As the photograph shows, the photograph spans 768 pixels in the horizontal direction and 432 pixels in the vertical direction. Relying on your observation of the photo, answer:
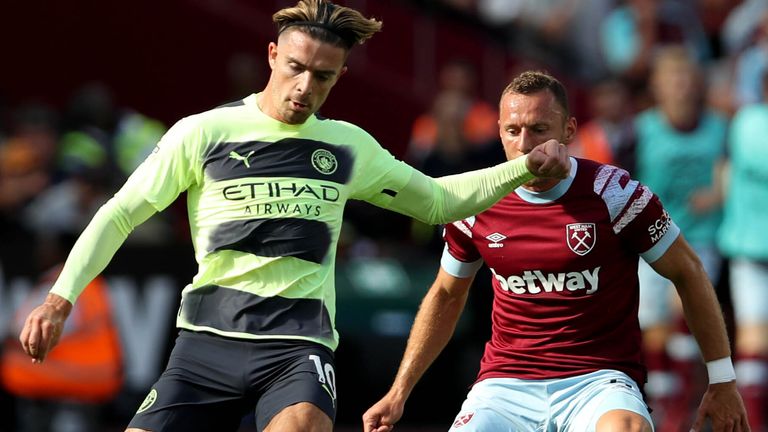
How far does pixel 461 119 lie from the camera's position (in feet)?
42.3

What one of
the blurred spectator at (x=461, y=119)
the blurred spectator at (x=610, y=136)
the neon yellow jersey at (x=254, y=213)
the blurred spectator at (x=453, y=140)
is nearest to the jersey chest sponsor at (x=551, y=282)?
the neon yellow jersey at (x=254, y=213)

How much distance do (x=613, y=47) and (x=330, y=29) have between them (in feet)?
35.7

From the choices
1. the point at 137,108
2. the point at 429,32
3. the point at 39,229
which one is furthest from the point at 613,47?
the point at 39,229

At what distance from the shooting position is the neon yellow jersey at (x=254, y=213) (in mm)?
6367

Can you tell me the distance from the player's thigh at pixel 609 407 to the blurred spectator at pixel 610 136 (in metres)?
5.19

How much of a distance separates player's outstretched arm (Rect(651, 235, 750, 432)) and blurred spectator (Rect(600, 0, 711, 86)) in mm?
9623

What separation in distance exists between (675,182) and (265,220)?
5.66m

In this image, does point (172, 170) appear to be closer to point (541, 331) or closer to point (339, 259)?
point (541, 331)

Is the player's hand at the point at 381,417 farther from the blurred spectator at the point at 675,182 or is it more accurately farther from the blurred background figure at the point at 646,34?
the blurred background figure at the point at 646,34

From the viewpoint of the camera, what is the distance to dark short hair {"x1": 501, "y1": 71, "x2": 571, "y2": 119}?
6.59 m

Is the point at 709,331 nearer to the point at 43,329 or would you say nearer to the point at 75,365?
the point at 43,329

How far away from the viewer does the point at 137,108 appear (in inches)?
651

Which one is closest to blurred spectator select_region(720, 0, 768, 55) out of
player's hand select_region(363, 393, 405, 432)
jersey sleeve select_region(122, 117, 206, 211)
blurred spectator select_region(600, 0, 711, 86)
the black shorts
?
blurred spectator select_region(600, 0, 711, 86)

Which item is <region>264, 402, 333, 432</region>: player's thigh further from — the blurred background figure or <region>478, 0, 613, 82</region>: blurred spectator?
<region>478, 0, 613, 82</region>: blurred spectator
